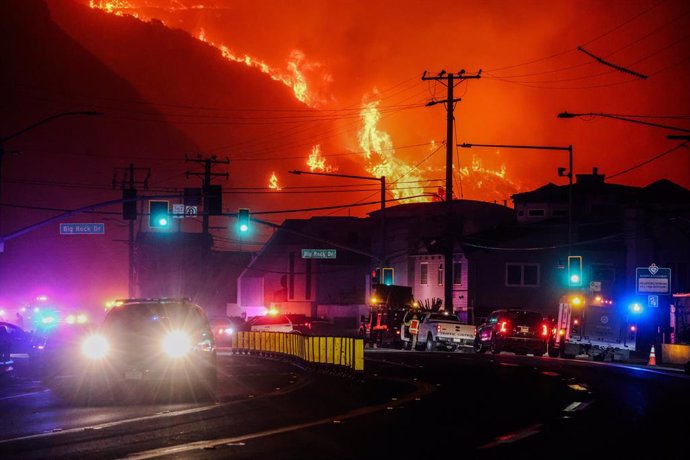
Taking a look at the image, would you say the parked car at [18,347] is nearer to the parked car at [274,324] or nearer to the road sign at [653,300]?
the parked car at [274,324]

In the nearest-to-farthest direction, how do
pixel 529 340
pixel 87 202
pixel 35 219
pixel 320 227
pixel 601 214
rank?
pixel 529 340 → pixel 601 214 → pixel 320 227 → pixel 35 219 → pixel 87 202

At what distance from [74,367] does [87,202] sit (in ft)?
545

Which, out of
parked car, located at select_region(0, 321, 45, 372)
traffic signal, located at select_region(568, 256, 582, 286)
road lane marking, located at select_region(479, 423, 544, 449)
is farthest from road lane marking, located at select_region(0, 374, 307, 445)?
traffic signal, located at select_region(568, 256, 582, 286)

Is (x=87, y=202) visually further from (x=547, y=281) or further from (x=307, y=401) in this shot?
(x=307, y=401)

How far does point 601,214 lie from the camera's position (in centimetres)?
7844

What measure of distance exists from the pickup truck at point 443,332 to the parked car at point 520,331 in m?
4.36

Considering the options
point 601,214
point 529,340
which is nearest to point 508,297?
point 601,214

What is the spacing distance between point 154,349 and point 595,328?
25.2m

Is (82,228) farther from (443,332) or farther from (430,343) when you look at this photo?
(443,332)

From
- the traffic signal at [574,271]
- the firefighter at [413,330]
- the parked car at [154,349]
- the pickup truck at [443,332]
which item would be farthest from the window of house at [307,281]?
the parked car at [154,349]

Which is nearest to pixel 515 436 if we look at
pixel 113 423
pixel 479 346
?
pixel 113 423

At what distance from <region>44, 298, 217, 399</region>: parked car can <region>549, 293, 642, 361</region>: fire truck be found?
2253cm

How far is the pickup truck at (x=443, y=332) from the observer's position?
49438mm

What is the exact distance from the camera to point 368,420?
17422 mm
